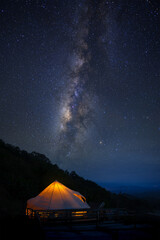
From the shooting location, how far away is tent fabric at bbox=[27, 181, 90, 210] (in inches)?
425

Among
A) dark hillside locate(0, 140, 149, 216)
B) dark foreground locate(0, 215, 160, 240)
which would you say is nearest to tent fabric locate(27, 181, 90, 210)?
dark hillside locate(0, 140, 149, 216)

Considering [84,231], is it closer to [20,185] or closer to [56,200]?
[56,200]

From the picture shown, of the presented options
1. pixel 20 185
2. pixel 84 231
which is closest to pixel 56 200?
pixel 84 231

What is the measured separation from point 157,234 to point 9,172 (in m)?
22.9

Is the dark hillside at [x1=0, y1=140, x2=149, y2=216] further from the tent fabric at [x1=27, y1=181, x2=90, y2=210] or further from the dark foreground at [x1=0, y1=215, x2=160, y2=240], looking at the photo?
the dark foreground at [x1=0, y1=215, x2=160, y2=240]

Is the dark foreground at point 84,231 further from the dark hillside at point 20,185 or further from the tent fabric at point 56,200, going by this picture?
the dark hillside at point 20,185

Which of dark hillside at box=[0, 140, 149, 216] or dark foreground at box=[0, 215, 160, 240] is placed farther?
dark hillside at box=[0, 140, 149, 216]

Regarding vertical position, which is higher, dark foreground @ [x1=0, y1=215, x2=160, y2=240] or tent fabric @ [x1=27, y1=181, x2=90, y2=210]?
tent fabric @ [x1=27, y1=181, x2=90, y2=210]

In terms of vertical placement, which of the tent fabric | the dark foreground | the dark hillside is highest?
the dark hillside

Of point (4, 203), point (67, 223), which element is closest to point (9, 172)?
point (4, 203)

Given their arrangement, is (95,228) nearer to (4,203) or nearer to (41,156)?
(4,203)

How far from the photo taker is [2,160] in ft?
95.5

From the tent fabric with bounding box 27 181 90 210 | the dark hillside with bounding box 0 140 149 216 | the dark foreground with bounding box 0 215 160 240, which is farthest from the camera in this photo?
the dark hillside with bounding box 0 140 149 216

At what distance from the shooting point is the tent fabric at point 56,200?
1079cm
